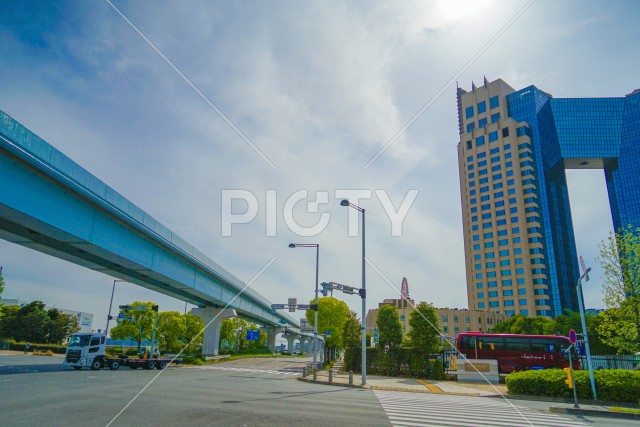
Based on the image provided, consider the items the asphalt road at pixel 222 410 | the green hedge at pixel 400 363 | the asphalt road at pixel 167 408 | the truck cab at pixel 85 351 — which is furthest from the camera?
the green hedge at pixel 400 363

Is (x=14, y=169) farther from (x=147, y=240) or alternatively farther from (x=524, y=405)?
(x=524, y=405)

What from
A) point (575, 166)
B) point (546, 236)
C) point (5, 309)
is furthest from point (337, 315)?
point (575, 166)

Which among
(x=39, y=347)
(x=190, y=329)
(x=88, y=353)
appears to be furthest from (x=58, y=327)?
(x=88, y=353)

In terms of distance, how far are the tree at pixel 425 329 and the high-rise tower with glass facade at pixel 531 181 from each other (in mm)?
79324

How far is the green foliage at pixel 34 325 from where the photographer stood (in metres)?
71.5

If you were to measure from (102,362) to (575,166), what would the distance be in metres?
143

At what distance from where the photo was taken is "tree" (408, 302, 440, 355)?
33.0m

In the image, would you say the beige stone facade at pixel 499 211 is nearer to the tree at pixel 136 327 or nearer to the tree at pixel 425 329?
the tree at pixel 425 329

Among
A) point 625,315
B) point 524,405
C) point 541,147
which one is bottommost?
point 524,405

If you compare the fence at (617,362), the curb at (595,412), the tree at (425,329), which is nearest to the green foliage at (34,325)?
the tree at (425,329)

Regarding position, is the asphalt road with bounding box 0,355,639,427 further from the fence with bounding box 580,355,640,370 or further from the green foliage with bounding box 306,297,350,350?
the green foliage with bounding box 306,297,350,350

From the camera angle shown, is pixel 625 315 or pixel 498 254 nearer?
pixel 625 315

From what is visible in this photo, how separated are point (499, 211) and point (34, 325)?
11071 cm

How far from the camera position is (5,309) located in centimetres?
7475
